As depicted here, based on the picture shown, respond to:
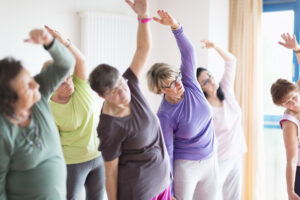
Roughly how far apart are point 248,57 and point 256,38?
0.66 feet

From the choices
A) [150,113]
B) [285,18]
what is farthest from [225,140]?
[285,18]

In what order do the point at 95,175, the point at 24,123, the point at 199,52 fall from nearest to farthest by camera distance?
the point at 24,123
the point at 95,175
the point at 199,52

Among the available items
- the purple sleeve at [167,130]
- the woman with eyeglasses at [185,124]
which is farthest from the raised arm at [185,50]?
the purple sleeve at [167,130]

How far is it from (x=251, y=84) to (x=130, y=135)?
7.60 ft

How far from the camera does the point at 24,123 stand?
1.46 meters

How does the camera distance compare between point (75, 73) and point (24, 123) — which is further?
point (75, 73)

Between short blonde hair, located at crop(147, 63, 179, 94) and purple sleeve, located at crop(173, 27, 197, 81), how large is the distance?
4.8 inches

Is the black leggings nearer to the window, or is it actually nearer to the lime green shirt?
the lime green shirt

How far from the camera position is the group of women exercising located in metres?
1.44

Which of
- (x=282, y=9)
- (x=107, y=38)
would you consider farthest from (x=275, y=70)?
(x=107, y=38)

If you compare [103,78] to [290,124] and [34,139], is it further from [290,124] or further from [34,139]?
[290,124]

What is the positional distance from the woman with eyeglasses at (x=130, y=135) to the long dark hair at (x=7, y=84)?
0.44 m

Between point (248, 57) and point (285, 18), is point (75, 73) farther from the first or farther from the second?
point (285, 18)

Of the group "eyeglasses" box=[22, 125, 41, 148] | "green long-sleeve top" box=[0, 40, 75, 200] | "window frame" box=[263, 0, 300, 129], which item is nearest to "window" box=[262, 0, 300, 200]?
"window frame" box=[263, 0, 300, 129]
